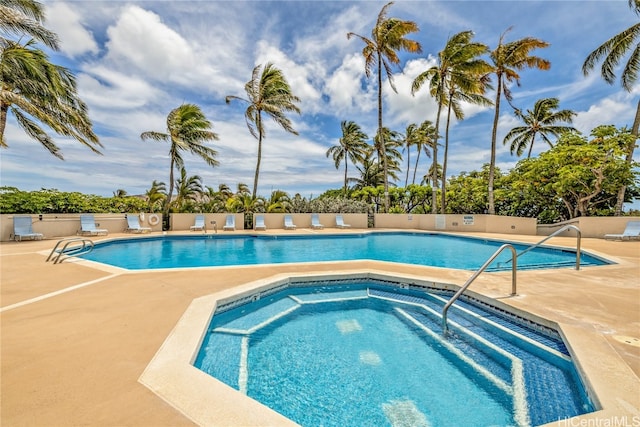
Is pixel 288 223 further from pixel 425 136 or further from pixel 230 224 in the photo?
pixel 425 136

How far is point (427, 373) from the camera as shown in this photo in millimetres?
2982

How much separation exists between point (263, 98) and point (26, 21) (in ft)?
33.9

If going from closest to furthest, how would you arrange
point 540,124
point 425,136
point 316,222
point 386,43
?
point 386,43
point 316,222
point 540,124
point 425,136

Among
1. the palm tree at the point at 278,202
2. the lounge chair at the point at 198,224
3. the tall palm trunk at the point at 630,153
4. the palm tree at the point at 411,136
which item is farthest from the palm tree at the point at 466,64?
the lounge chair at the point at 198,224

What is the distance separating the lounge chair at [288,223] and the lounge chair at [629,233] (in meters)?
14.5

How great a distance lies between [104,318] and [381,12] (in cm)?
1850

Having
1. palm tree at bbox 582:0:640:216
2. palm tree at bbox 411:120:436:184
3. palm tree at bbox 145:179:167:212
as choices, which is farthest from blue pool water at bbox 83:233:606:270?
palm tree at bbox 411:120:436:184

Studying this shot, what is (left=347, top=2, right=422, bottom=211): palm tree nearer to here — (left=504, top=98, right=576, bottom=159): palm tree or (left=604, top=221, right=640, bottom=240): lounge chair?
(left=504, top=98, right=576, bottom=159): palm tree

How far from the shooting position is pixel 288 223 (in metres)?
15.9

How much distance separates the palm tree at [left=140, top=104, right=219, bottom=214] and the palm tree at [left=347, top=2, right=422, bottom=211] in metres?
10.4

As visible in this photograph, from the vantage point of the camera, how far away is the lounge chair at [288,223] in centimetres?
1572

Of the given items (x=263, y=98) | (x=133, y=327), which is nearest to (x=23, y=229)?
(x=133, y=327)

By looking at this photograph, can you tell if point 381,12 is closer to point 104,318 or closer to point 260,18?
point 260,18

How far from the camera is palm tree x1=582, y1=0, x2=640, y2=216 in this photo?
13.0m
